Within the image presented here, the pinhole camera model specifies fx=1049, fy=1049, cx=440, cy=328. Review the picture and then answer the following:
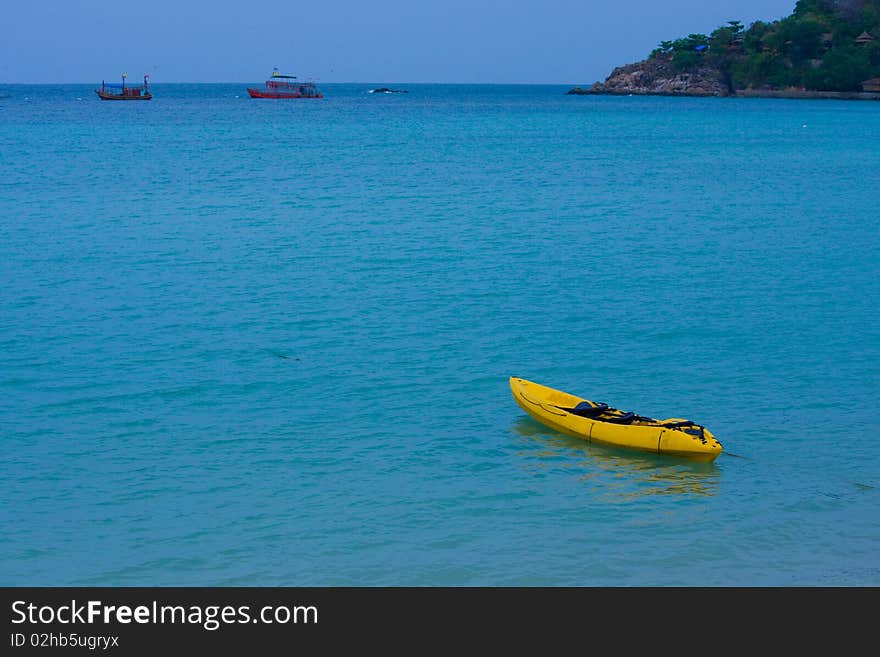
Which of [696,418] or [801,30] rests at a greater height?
[801,30]

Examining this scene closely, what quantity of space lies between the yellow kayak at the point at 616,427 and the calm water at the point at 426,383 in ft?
1.04

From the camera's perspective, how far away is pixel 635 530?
15.2 m

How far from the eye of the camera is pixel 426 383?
22562 millimetres

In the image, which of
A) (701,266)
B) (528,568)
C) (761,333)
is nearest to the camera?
(528,568)

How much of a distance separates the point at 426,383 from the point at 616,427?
18.5 ft

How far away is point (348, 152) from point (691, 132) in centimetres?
4330

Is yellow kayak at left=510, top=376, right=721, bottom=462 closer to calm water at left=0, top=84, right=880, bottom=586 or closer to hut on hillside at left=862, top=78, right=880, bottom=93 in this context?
calm water at left=0, top=84, right=880, bottom=586

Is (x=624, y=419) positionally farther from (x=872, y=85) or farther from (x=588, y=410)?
(x=872, y=85)

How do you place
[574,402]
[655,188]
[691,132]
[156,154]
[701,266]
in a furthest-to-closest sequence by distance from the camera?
[691,132], [156,154], [655,188], [701,266], [574,402]

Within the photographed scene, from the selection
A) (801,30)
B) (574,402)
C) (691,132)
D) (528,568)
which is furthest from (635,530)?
(801,30)

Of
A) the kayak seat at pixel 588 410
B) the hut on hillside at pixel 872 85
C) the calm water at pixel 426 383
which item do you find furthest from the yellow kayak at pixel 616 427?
the hut on hillside at pixel 872 85

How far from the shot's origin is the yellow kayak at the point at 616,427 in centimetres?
1755
